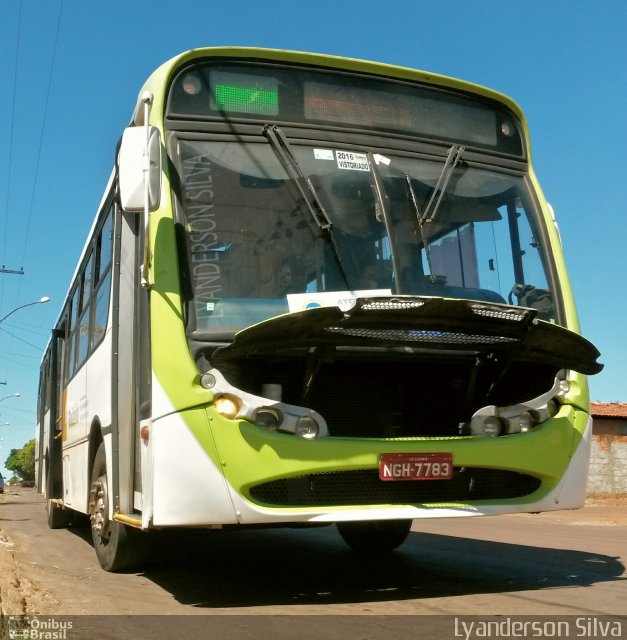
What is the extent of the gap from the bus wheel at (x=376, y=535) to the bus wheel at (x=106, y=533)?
92.5 inches

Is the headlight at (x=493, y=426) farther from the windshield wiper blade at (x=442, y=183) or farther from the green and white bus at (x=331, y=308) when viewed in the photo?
the windshield wiper blade at (x=442, y=183)

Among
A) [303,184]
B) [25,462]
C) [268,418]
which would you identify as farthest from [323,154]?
[25,462]

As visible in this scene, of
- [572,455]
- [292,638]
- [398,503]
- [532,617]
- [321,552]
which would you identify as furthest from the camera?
[321,552]

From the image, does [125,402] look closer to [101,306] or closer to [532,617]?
[101,306]

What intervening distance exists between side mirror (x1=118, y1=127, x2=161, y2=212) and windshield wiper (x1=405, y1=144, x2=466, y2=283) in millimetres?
1830

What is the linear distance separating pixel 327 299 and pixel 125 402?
5.73ft

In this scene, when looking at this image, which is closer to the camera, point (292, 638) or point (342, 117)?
point (292, 638)

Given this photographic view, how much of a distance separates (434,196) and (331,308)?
174 cm

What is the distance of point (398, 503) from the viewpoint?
5.87 metres

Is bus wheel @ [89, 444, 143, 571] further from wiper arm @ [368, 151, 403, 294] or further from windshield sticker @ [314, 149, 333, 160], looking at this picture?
windshield sticker @ [314, 149, 333, 160]

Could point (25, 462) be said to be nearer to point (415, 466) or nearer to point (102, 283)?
point (102, 283)

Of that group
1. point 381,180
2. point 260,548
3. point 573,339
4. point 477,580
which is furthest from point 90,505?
point 573,339

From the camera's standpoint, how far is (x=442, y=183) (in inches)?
263

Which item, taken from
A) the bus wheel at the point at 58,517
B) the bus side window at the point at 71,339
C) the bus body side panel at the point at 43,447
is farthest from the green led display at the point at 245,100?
the bus wheel at the point at 58,517
